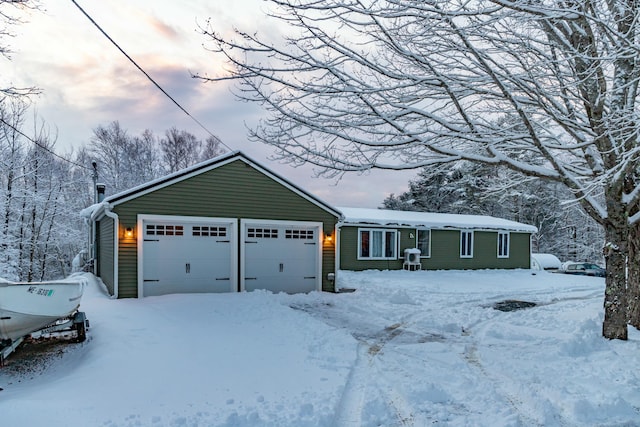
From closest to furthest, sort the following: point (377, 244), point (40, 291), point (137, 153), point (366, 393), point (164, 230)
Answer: point (366, 393), point (40, 291), point (164, 230), point (377, 244), point (137, 153)

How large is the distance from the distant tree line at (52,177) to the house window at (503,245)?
2084 centimetres

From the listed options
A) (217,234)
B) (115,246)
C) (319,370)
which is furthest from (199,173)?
(319,370)

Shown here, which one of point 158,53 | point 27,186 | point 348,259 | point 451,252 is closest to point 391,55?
point 158,53

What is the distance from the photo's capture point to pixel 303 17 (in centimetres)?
505

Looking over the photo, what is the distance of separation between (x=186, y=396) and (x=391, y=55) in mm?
5567

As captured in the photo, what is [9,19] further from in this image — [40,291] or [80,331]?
[80,331]

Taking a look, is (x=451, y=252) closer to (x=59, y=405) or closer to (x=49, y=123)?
(x=59, y=405)

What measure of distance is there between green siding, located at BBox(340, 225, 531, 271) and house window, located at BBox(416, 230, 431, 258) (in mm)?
188

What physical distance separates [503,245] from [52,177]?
23824 mm

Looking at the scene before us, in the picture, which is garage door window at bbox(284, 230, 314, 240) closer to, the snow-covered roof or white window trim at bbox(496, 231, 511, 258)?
the snow-covered roof

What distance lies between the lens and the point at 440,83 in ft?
18.8

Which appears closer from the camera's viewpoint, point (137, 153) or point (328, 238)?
point (328, 238)

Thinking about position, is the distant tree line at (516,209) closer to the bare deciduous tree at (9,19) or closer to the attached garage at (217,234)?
the attached garage at (217,234)

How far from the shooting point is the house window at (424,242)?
19.6m
